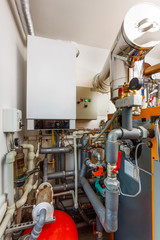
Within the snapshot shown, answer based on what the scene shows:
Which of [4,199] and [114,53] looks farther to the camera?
[114,53]

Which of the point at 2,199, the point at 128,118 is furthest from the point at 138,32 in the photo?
the point at 2,199

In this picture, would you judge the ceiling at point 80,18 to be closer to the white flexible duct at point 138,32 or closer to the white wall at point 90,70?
the white wall at point 90,70

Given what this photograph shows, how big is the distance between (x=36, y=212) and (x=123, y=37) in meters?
1.41

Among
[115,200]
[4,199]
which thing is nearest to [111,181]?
[115,200]

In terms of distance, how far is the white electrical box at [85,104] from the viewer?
1.48m

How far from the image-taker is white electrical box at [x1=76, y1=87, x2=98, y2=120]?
1.48 m

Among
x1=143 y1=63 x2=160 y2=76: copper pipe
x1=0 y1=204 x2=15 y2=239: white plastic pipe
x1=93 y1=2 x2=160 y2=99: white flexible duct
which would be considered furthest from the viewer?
x1=143 y1=63 x2=160 y2=76: copper pipe

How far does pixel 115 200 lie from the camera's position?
635mm

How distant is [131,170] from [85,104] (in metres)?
0.97

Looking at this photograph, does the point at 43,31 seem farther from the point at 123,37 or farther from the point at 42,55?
the point at 123,37

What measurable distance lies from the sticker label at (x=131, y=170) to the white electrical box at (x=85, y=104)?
78 centimetres

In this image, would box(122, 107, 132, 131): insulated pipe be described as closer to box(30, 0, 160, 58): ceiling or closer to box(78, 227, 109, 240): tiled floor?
box(30, 0, 160, 58): ceiling

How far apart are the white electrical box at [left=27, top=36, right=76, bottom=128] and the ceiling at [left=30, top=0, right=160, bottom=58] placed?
0.44 metres

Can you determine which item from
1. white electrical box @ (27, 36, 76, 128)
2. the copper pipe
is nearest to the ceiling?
white electrical box @ (27, 36, 76, 128)
